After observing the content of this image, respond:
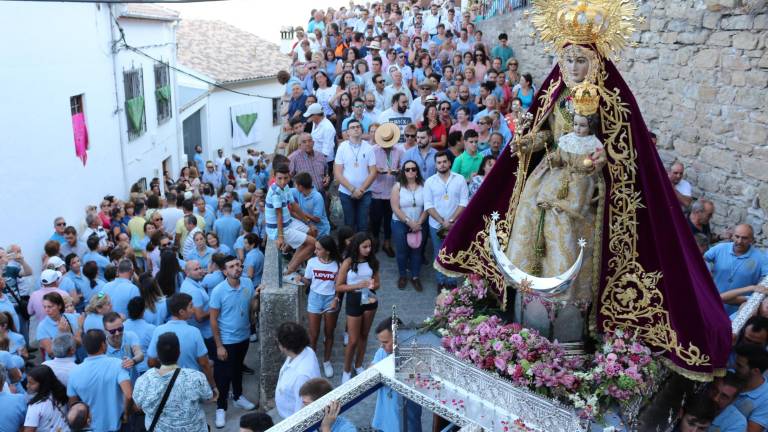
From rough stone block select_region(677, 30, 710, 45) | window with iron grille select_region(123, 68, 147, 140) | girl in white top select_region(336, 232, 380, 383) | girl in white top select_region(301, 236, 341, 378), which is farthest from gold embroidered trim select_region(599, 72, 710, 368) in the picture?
window with iron grille select_region(123, 68, 147, 140)

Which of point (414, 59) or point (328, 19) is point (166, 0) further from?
point (328, 19)

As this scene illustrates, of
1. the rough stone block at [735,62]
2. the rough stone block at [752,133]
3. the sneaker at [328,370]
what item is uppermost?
the rough stone block at [735,62]

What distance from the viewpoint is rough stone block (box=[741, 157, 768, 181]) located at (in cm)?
715

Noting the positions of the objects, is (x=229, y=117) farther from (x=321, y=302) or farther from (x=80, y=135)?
(x=321, y=302)

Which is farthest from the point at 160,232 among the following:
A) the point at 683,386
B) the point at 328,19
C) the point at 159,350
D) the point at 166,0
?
the point at 328,19

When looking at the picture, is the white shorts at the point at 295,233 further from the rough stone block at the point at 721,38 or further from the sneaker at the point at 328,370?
the rough stone block at the point at 721,38

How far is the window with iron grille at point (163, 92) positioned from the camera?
20116 mm

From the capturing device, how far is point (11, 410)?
5.39m

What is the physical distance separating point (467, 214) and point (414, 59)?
8822mm

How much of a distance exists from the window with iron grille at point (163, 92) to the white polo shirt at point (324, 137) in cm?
1176

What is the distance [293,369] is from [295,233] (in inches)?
91.2

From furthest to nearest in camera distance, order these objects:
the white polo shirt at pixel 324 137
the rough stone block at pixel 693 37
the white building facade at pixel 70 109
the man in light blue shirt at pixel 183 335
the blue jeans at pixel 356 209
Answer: the white building facade at pixel 70 109 → the white polo shirt at pixel 324 137 → the blue jeans at pixel 356 209 → the rough stone block at pixel 693 37 → the man in light blue shirt at pixel 183 335

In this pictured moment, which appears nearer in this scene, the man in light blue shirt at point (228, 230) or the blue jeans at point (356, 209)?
the blue jeans at point (356, 209)

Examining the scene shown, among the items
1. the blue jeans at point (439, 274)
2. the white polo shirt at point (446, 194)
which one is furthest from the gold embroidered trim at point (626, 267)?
the white polo shirt at point (446, 194)
